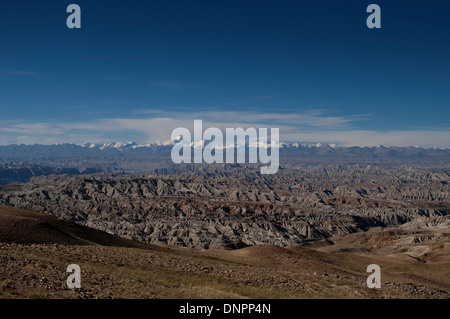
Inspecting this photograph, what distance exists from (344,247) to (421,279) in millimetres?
65590

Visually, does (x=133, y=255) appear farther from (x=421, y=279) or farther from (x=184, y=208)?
(x=184, y=208)

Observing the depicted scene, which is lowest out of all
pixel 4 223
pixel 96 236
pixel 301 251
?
pixel 301 251

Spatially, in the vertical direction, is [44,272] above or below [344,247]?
above

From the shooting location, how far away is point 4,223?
35.2 meters

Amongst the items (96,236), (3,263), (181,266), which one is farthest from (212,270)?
(96,236)

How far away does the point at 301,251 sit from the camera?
165 ft

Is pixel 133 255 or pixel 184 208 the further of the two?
pixel 184 208

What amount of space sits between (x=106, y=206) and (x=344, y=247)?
13140 centimetres

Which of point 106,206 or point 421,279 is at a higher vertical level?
point 421,279

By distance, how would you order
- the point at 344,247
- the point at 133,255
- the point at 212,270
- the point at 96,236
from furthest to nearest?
the point at 344,247
the point at 96,236
the point at 133,255
the point at 212,270

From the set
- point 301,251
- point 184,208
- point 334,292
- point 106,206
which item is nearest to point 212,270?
point 334,292

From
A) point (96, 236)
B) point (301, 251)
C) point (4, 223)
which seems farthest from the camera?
point (301, 251)
